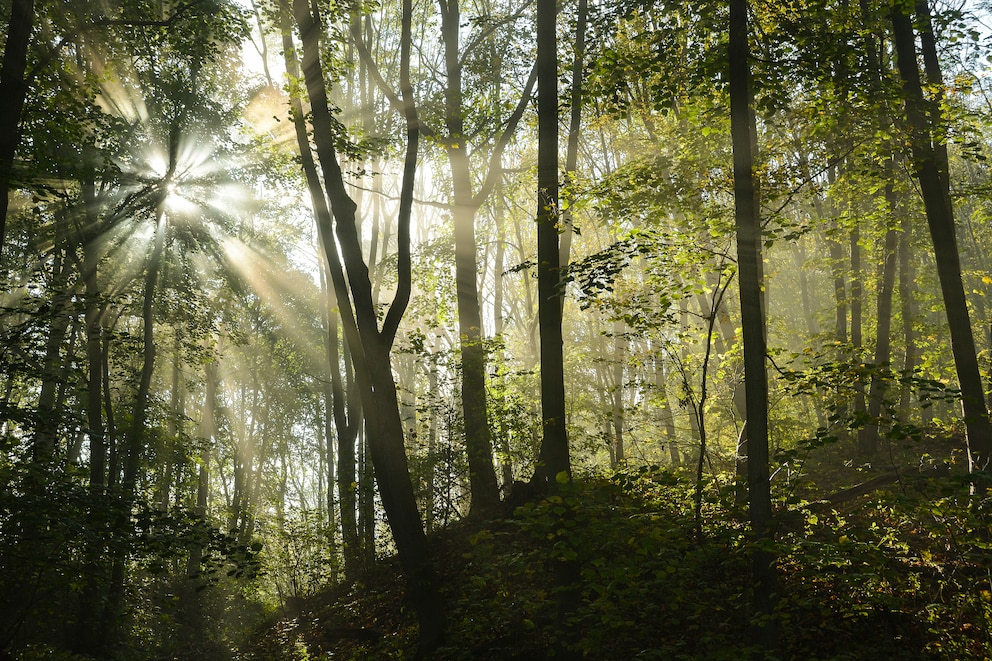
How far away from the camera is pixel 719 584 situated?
267 inches

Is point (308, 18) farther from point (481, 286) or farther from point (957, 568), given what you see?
point (481, 286)

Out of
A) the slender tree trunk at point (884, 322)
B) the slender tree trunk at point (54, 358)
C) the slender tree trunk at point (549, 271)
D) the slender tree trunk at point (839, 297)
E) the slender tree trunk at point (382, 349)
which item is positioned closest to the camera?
the slender tree trunk at point (549, 271)

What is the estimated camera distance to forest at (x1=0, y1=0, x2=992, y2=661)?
19.3 ft

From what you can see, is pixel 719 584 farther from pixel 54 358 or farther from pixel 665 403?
pixel 54 358

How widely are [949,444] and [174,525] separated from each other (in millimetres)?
12920

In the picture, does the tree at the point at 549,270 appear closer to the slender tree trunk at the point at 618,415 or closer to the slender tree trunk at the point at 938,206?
the slender tree trunk at the point at 618,415

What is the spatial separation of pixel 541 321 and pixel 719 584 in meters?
3.47

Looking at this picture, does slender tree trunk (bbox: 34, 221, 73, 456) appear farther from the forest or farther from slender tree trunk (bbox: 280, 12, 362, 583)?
slender tree trunk (bbox: 280, 12, 362, 583)

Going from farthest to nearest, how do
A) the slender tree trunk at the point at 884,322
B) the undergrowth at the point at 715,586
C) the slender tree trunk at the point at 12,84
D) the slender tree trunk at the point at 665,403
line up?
1. the slender tree trunk at the point at 884,322
2. the slender tree trunk at the point at 665,403
3. the slender tree trunk at the point at 12,84
4. the undergrowth at the point at 715,586

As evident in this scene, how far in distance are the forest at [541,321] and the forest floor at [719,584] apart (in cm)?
5

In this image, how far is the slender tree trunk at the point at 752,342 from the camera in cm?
549

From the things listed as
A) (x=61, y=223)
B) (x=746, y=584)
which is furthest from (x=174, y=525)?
(x=61, y=223)

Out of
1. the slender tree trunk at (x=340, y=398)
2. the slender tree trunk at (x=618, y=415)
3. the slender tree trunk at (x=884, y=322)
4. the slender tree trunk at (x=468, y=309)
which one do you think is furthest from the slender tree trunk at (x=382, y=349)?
the slender tree trunk at (x=884, y=322)

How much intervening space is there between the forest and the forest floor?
0.05 m
